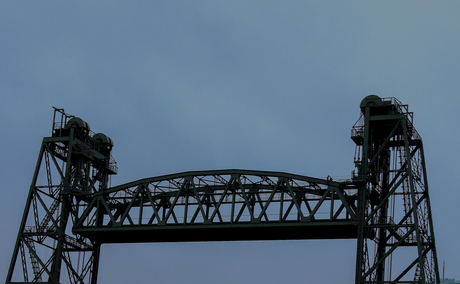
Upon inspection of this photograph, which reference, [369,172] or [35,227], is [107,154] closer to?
[35,227]

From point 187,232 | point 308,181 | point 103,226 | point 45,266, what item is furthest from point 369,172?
point 45,266

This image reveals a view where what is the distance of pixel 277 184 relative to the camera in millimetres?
61625

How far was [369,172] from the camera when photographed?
5878 cm

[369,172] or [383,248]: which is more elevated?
[369,172]

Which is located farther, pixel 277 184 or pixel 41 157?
pixel 41 157

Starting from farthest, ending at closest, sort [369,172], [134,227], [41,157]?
[41,157], [134,227], [369,172]

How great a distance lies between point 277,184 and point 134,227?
1136 cm

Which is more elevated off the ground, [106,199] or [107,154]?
[107,154]

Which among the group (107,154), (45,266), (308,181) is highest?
(107,154)

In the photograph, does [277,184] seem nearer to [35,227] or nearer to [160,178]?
[160,178]

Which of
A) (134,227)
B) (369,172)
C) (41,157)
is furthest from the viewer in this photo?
(41,157)

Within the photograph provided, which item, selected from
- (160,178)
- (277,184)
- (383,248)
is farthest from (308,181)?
(160,178)

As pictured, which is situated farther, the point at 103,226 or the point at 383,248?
the point at 103,226

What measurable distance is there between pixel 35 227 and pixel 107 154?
355 inches
